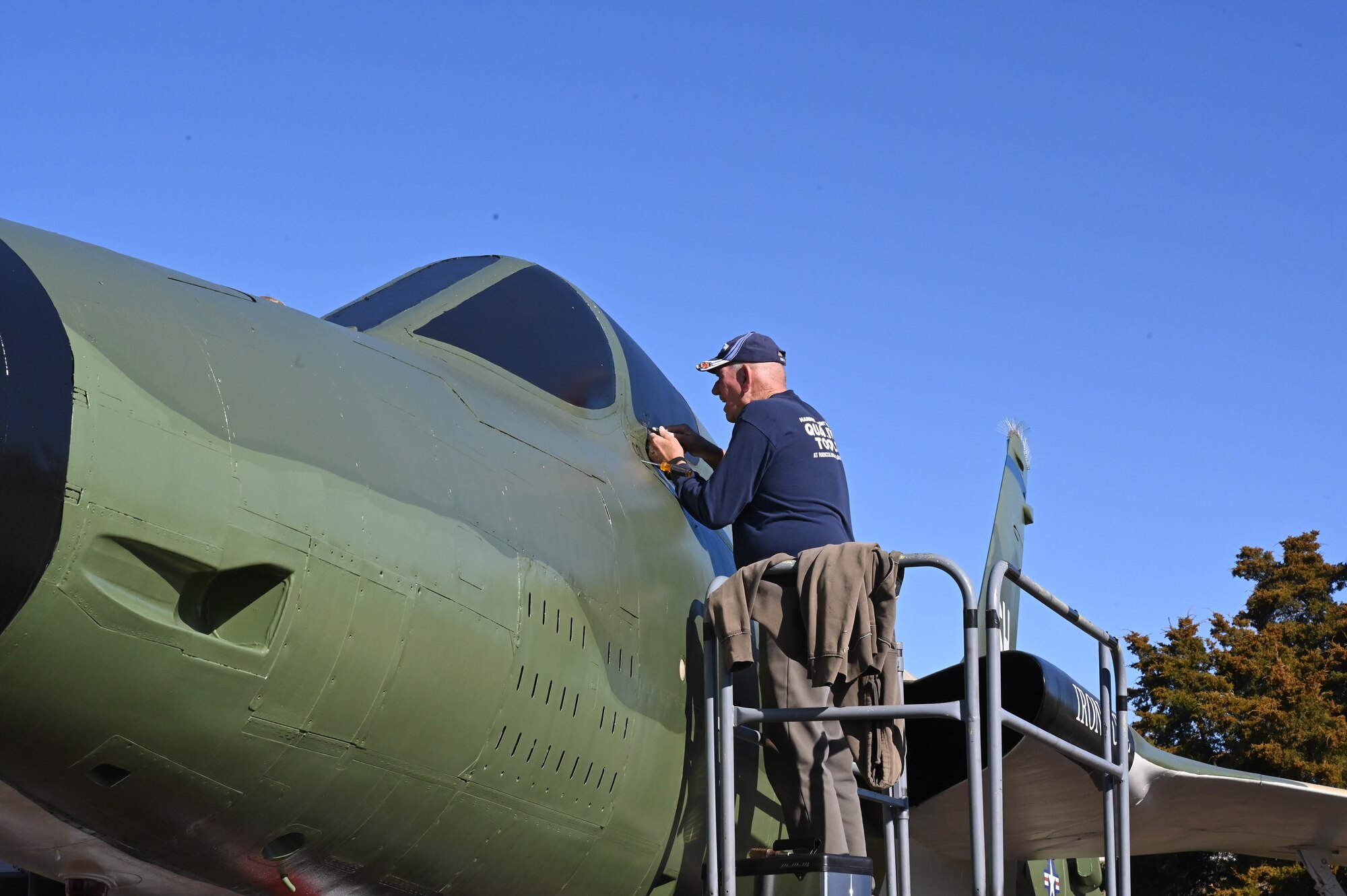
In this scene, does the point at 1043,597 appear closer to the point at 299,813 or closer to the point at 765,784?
the point at 765,784

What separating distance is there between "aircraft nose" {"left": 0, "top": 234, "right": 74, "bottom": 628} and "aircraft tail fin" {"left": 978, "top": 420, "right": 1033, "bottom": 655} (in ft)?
31.8

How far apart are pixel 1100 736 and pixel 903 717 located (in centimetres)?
194

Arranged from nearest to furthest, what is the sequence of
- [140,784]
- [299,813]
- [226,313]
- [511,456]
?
[140,784], [299,813], [226,313], [511,456]

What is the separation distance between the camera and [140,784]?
10.6 ft

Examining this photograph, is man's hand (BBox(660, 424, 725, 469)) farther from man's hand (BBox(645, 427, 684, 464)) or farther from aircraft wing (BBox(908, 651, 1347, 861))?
aircraft wing (BBox(908, 651, 1347, 861))

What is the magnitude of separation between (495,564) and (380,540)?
1.45 feet

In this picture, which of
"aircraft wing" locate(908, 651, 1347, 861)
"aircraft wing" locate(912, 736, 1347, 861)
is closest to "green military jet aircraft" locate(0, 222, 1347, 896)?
"aircraft wing" locate(908, 651, 1347, 861)

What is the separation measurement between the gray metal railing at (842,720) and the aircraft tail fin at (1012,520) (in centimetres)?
743

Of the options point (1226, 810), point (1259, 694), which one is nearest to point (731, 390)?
point (1226, 810)

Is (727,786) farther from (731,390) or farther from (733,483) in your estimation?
(731,390)

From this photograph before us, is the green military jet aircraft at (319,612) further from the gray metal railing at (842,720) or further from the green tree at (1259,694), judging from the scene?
the green tree at (1259,694)

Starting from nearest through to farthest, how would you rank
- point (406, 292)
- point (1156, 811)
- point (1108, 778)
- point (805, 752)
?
point (805, 752), point (406, 292), point (1108, 778), point (1156, 811)

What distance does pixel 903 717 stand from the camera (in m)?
4.37

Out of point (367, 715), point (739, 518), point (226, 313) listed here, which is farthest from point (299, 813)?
point (739, 518)
